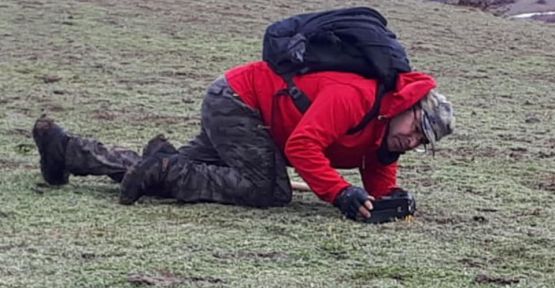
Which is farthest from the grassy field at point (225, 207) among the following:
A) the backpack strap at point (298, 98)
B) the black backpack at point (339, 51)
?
the black backpack at point (339, 51)

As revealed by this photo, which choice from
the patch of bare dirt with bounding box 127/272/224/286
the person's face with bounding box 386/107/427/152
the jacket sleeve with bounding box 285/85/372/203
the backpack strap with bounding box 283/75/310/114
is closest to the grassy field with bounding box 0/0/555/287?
the patch of bare dirt with bounding box 127/272/224/286

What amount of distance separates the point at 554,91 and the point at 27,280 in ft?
24.8

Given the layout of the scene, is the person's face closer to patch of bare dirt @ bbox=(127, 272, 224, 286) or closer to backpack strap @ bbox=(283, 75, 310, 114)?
backpack strap @ bbox=(283, 75, 310, 114)

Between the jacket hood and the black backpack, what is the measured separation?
0.09 ft

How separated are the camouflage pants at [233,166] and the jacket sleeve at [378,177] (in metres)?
0.33

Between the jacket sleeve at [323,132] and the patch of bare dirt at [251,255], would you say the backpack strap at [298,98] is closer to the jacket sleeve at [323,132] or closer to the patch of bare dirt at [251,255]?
the jacket sleeve at [323,132]

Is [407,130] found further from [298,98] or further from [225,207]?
[225,207]

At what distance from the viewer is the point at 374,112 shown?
458 centimetres

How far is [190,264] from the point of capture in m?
3.74

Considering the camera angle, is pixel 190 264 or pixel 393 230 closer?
pixel 190 264

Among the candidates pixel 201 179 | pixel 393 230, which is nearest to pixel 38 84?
pixel 201 179

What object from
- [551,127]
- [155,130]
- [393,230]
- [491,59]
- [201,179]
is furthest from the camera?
[491,59]

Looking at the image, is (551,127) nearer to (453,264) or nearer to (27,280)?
(453,264)

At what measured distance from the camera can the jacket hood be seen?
4.55 meters
